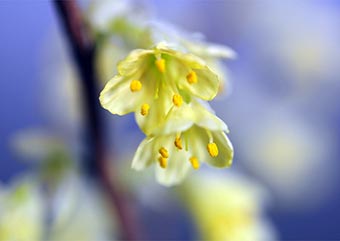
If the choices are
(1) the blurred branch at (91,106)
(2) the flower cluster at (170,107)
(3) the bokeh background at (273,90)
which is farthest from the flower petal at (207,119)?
(3) the bokeh background at (273,90)

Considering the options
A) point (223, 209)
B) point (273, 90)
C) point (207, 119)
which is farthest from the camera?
point (273, 90)

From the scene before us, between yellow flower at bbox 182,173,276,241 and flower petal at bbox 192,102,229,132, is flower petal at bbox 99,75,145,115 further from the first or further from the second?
yellow flower at bbox 182,173,276,241

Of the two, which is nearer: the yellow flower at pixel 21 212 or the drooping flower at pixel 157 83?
the drooping flower at pixel 157 83

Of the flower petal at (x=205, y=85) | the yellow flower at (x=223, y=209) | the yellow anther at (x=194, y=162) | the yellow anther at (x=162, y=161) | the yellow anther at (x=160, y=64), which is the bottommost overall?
the yellow anther at (x=162, y=161)

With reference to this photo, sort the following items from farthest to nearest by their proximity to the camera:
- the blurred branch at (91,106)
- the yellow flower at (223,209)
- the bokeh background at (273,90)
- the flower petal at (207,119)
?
the bokeh background at (273,90)
the yellow flower at (223,209)
the blurred branch at (91,106)
the flower petal at (207,119)

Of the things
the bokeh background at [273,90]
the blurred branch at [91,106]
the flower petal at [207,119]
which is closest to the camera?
the flower petal at [207,119]

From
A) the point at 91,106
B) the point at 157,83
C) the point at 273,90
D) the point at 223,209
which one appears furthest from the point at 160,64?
the point at 273,90

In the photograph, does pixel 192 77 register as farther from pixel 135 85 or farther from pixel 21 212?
Answer: pixel 21 212

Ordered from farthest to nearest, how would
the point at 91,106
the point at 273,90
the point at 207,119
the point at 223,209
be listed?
1. the point at 273,90
2. the point at 223,209
3. the point at 91,106
4. the point at 207,119

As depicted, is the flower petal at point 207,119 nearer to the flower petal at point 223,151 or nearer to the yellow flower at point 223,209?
the flower petal at point 223,151
